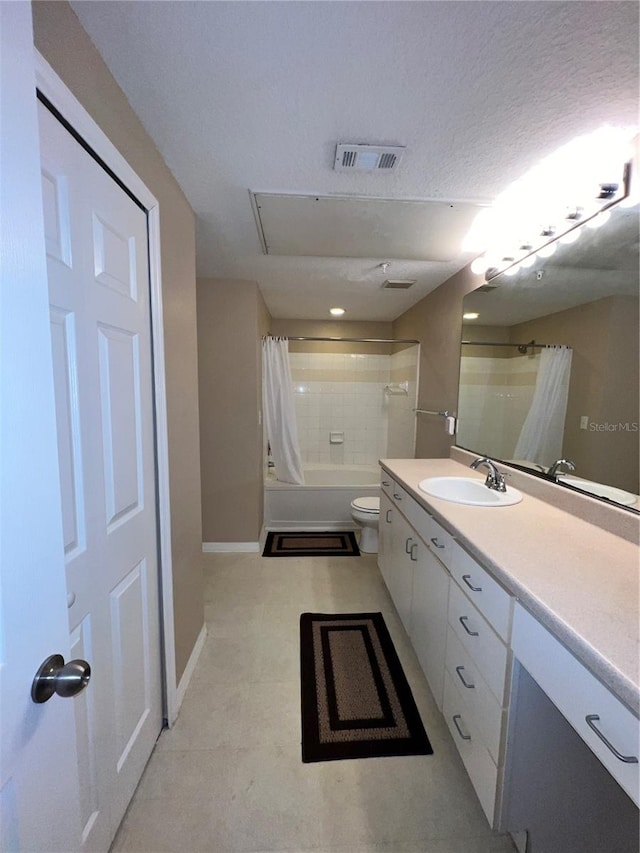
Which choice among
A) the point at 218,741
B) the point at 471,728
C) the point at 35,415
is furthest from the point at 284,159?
the point at 218,741

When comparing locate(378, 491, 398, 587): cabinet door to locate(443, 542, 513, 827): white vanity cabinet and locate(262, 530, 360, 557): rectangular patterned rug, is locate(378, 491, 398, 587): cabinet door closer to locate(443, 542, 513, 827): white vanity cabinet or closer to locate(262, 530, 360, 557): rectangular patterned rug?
locate(262, 530, 360, 557): rectangular patterned rug

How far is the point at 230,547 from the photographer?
115 inches

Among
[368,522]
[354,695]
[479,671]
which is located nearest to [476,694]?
[479,671]

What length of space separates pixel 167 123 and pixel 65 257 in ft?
2.26

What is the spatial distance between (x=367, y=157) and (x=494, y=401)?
1.43 meters

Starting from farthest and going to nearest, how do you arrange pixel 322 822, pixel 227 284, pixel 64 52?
pixel 227 284, pixel 322 822, pixel 64 52

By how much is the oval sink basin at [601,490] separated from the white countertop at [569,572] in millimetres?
124

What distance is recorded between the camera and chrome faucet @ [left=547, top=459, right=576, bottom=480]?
1475 mm

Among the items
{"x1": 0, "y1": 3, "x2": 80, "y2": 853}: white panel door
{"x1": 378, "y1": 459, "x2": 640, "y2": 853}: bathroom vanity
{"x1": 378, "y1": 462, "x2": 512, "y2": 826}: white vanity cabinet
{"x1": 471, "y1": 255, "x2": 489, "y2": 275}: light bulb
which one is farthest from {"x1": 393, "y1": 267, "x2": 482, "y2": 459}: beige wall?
{"x1": 0, "y1": 3, "x2": 80, "y2": 853}: white panel door

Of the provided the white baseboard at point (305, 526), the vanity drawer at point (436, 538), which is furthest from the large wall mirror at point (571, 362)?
the white baseboard at point (305, 526)

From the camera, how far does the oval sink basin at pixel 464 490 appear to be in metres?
1.70

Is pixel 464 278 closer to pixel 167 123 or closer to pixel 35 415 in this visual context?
pixel 167 123

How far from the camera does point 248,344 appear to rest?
2.72m

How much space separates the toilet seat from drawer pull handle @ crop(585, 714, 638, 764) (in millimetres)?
2196
